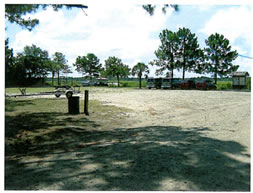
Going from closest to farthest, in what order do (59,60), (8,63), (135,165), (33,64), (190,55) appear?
(135,165) < (8,63) < (33,64) < (59,60) < (190,55)

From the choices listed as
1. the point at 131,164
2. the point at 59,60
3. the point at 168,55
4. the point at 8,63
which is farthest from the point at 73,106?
the point at 168,55

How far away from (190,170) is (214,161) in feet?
1.22

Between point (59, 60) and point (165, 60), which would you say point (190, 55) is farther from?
point (59, 60)

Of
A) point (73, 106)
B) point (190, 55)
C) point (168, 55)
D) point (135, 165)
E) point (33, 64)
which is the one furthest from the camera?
point (168, 55)

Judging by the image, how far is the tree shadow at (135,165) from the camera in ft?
6.40

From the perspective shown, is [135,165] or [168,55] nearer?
[135,165]

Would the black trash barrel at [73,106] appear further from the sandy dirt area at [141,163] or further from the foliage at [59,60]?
the sandy dirt area at [141,163]

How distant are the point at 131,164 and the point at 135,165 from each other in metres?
0.05

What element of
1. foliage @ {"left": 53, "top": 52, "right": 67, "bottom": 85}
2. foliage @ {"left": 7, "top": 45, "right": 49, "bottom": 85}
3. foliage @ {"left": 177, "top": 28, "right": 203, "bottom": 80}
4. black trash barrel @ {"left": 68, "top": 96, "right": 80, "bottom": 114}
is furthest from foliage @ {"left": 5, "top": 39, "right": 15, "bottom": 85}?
foliage @ {"left": 177, "top": 28, "right": 203, "bottom": 80}

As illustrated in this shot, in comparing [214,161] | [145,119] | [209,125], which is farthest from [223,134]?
[145,119]

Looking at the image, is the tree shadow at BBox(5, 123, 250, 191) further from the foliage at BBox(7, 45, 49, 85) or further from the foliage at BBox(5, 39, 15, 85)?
the foliage at BBox(7, 45, 49, 85)

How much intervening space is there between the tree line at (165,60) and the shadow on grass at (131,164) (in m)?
1.05

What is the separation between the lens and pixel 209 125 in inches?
175

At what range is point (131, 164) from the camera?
2406mm
